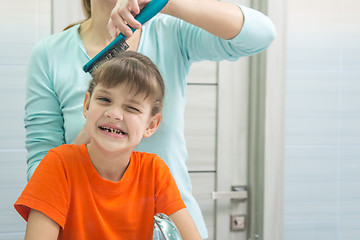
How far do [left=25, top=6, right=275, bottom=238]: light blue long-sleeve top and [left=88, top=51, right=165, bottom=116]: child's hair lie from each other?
0.06 m

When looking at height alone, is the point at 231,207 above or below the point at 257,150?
below

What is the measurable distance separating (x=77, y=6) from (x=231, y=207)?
0.73m

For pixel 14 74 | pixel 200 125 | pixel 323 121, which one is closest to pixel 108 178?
pixel 14 74

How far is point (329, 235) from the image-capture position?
1.12 meters

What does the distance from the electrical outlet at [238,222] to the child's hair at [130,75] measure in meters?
0.78

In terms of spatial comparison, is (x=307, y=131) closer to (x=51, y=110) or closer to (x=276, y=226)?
(x=276, y=226)

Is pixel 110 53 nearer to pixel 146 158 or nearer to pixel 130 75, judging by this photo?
pixel 130 75

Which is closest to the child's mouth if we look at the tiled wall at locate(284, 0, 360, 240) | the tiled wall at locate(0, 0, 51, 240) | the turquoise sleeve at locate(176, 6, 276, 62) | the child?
the child

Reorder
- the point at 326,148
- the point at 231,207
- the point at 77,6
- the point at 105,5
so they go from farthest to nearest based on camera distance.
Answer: the point at 231,207, the point at 326,148, the point at 77,6, the point at 105,5

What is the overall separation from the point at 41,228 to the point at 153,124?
0.19 meters

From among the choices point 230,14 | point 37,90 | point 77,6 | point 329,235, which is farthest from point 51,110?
point 329,235

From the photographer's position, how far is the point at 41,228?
0.48m

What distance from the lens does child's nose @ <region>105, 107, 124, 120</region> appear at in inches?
18.2

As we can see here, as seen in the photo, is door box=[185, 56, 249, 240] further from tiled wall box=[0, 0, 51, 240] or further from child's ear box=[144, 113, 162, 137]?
child's ear box=[144, 113, 162, 137]
